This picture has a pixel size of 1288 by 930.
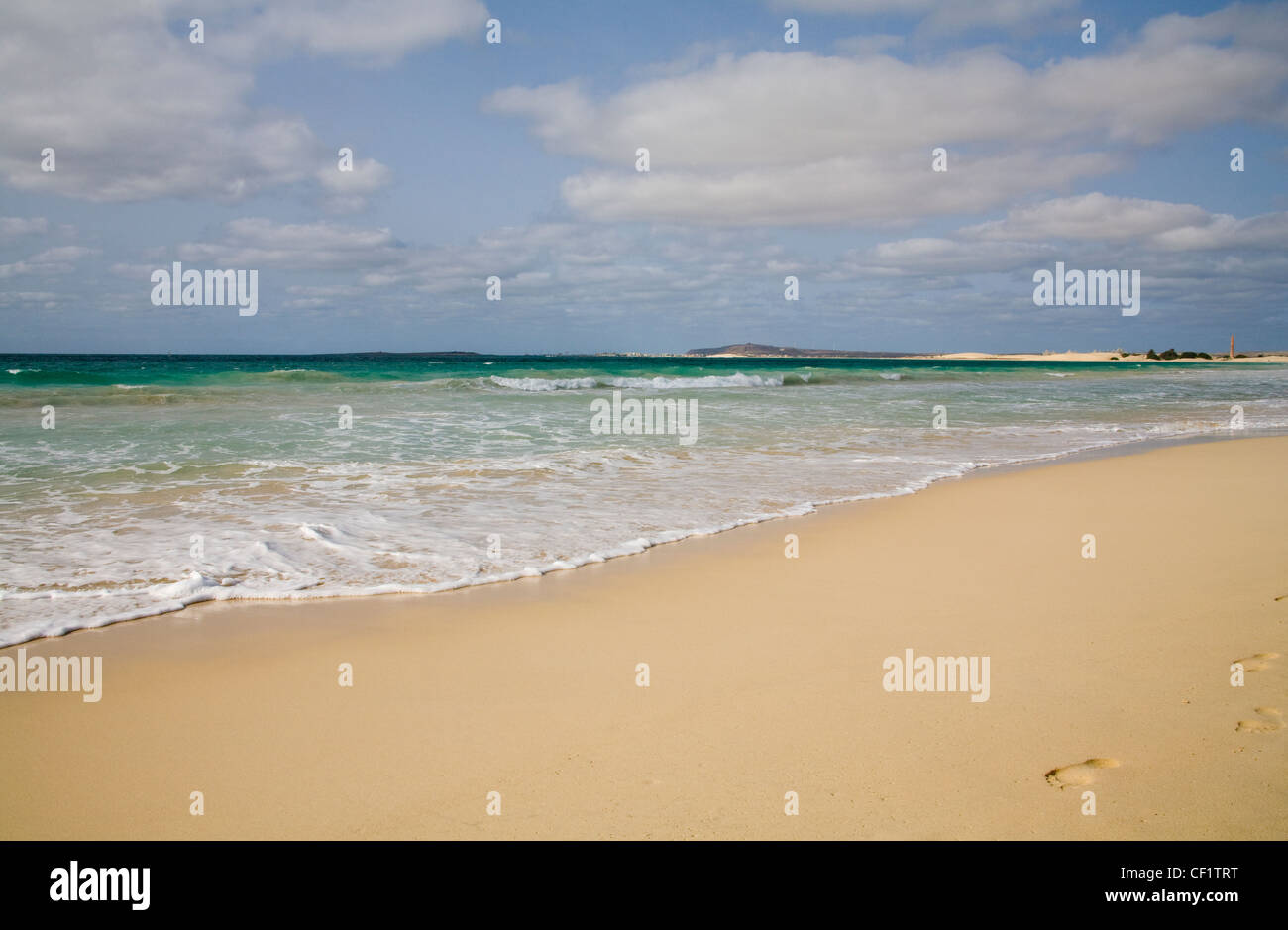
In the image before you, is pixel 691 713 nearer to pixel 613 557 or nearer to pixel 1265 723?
pixel 1265 723

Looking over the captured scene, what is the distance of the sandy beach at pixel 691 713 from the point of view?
256 centimetres

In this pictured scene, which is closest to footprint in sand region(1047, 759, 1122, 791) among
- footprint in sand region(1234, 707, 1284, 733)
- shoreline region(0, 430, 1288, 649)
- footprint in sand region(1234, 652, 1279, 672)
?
footprint in sand region(1234, 707, 1284, 733)

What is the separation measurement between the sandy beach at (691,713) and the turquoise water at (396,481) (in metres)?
0.64

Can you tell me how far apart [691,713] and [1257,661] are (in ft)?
9.16

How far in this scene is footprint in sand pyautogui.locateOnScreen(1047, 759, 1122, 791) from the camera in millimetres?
2667

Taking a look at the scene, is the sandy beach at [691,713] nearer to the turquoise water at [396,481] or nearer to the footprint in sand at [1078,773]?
the footprint in sand at [1078,773]

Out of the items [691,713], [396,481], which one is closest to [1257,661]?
[691,713]

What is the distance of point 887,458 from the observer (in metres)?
12.0

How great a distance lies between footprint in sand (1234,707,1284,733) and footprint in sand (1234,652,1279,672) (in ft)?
1.76

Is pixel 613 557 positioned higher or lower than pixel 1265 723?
higher

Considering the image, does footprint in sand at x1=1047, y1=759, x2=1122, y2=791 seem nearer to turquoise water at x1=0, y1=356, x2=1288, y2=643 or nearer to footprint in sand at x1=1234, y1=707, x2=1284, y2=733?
footprint in sand at x1=1234, y1=707, x2=1284, y2=733

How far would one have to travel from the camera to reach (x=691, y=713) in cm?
329

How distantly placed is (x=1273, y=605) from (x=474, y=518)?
594cm
